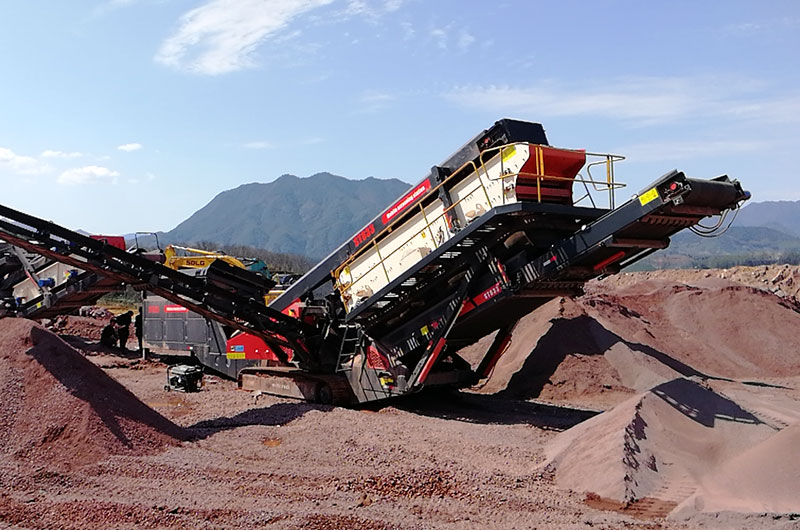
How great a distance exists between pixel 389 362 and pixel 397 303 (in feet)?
3.75

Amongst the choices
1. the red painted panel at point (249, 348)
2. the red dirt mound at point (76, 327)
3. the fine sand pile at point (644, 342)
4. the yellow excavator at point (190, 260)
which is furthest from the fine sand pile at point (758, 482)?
the red dirt mound at point (76, 327)

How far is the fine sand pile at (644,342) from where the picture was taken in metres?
15.1

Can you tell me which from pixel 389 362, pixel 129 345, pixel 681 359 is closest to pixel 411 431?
pixel 389 362

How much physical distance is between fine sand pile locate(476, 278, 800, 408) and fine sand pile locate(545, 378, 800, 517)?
16.6 ft

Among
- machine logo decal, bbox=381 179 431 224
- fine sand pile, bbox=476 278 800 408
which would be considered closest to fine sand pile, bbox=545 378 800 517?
machine logo decal, bbox=381 179 431 224

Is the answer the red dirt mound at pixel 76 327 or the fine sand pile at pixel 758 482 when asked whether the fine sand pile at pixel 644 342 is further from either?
the red dirt mound at pixel 76 327

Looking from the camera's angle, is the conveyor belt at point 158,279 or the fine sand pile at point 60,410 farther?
the conveyor belt at point 158,279

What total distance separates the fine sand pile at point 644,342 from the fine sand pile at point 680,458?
505 cm

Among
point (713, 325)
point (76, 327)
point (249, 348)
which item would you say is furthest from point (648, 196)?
point (76, 327)

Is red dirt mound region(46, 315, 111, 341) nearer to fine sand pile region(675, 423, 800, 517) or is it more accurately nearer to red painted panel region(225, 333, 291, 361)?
red painted panel region(225, 333, 291, 361)

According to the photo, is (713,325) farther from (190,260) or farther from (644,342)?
(190,260)

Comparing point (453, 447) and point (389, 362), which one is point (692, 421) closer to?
point (453, 447)

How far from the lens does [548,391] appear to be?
48.7 feet

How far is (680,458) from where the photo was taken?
8078mm
